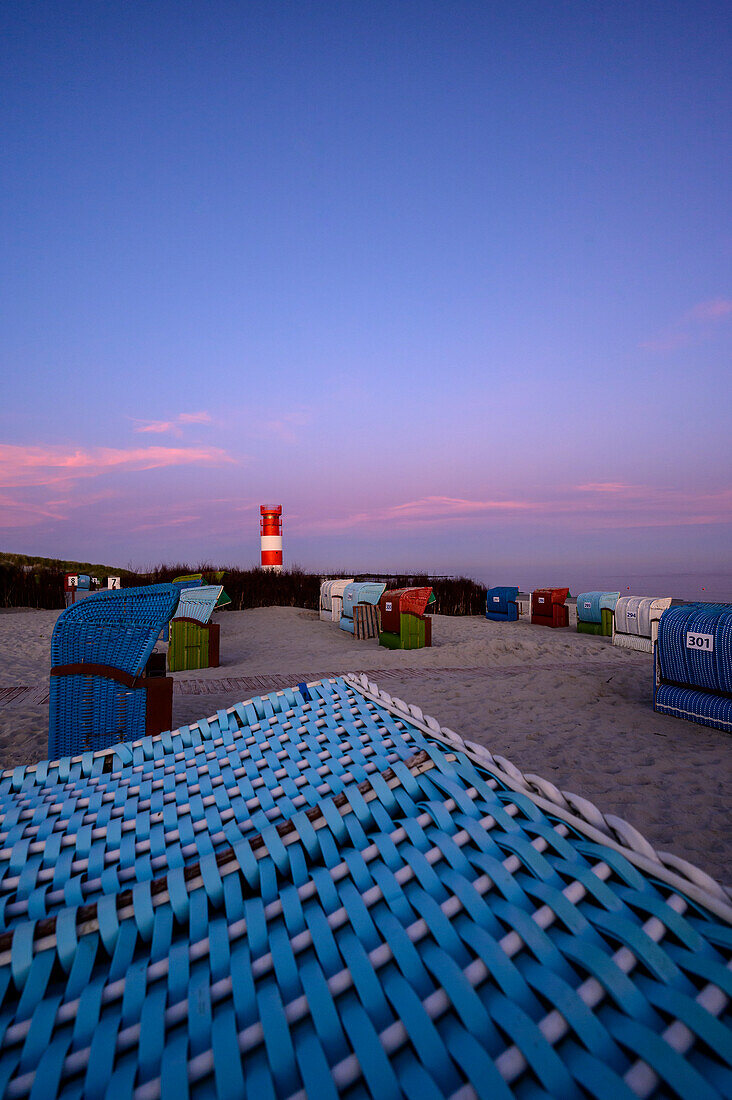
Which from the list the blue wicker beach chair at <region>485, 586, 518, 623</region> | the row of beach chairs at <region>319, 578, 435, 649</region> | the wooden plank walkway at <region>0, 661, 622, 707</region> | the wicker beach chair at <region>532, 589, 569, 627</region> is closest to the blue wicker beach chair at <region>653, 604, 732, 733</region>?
the wooden plank walkway at <region>0, 661, 622, 707</region>

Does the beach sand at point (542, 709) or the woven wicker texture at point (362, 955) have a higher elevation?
the woven wicker texture at point (362, 955)

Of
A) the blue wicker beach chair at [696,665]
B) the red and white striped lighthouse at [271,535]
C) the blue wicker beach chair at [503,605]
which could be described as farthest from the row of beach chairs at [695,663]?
the red and white striped lighthouse at [271,535]

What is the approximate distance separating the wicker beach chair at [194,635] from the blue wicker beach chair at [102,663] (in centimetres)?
432

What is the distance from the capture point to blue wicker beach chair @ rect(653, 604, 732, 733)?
4863 mm

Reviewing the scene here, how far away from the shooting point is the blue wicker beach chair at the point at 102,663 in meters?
3.61

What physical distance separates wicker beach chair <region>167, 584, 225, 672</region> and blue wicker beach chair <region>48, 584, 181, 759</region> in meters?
4.32

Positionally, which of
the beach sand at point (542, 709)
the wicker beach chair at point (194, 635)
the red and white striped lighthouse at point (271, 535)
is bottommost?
the beach sand at point (542, 709)

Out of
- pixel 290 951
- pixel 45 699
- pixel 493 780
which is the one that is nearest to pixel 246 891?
pixel 290 951

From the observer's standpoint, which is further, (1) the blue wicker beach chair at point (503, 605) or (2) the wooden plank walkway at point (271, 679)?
(1) the blue wicker beach chair at point (503, 605)

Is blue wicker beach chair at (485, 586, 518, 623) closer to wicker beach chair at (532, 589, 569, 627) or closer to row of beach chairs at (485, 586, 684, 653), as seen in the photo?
row of beach chairs at (485, 586, 684, 653)

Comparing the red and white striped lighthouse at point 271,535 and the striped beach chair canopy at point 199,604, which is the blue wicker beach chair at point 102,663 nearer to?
the striped beach chair canopy at point 199,604

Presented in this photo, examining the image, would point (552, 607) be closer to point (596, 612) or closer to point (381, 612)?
point (596, 612)

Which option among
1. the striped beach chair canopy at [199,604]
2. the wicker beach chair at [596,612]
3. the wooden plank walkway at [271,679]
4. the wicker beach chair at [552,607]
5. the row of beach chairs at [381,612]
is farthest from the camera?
the wicker beach chair at [552,607]

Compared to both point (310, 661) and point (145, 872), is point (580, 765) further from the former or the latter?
point (310, 661)
